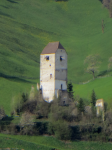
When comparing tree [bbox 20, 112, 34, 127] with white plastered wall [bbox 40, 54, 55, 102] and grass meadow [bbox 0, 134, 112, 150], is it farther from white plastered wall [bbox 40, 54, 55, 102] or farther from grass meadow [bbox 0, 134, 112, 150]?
white plastered wall [bbox 40, 54, 55, 102]

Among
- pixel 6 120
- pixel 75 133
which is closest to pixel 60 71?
pixel 75 133

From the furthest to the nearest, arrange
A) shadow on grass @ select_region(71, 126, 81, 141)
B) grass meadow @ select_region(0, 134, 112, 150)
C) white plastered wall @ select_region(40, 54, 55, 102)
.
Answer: white plastered wall @ select_region(40, 54, 55, 102) → shadow on grass @ select_region(71, 126, 81, 141) → grass meadow @ select_region(0, 134, 112, 150)

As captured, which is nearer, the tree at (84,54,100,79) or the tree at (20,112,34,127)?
the tree at (20,112,34,127)

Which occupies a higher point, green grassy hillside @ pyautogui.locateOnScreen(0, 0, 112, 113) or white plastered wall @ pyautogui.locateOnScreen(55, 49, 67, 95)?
green grassy hillside @ pyautogui.locateOnScreen(0, 0, 112, 113)

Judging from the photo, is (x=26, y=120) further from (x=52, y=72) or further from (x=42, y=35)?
(x=42, y=35)

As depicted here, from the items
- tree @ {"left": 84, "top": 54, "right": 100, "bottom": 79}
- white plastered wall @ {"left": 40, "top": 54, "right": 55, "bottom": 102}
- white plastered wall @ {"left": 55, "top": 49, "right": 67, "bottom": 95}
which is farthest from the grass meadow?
tree @ {"left": 84, "top": 54, "right": 100, "bottom": 79}

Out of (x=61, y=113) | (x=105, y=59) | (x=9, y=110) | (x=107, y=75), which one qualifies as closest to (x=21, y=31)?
(x=105, y=59)
